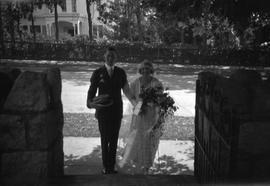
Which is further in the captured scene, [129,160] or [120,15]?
[120,15]

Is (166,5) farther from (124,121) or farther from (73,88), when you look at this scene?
(73,88)

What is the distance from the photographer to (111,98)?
15.5 feet

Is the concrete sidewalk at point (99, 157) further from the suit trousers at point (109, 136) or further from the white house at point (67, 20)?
the white house at point (67, 20)

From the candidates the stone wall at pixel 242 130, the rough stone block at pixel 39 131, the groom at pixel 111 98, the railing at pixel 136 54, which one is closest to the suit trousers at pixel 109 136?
the groom at pixel 111 98

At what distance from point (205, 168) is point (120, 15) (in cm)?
3253

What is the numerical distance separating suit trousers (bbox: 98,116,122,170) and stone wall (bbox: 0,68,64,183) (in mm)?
1553

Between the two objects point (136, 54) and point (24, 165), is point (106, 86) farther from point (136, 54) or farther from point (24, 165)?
point (136, 54)

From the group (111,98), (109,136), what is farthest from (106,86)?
(109,136)

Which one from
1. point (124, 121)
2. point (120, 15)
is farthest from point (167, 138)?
point (120, 15)

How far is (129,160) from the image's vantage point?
529 centimetres

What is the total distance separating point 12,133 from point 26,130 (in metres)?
0.12

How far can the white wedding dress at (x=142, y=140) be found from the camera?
5.18m

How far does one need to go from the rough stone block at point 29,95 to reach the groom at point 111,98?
1583 millimetres

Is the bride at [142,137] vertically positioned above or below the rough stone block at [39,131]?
below
